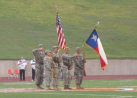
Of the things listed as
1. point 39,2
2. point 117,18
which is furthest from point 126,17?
point 39,2

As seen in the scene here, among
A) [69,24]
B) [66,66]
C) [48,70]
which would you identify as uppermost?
[69,24]

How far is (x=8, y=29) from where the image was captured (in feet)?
191

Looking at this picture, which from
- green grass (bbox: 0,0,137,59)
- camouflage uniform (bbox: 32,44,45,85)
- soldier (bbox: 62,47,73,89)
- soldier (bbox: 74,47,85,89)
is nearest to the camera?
soldier (bbox: 62,47,73,89)

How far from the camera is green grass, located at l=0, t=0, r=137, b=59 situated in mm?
54078

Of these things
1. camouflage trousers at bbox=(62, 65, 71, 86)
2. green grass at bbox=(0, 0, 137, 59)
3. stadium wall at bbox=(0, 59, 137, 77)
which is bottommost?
camouflage trousers at bbox=(62, 65, 71, 86)

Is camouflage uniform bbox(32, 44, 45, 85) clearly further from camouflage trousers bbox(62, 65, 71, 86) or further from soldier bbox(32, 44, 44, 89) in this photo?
camouflage trousers bbox(62, 65, 71, 86)

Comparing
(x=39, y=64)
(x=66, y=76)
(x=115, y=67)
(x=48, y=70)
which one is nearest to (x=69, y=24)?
(x=115, y=67)

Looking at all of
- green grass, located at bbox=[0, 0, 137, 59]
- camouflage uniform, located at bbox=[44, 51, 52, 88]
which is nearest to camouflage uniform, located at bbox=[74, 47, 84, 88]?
camouflage uniform, located at bbox=[44, 51, 52, 88]

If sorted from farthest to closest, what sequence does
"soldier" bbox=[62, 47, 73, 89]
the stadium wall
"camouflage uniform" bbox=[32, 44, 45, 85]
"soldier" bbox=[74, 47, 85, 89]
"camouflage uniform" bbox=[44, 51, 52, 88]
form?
the stadium wall < "soldier" bbox=[74, 47, 85, 89] < "camouflage uniform" bbox=[32, 44, 45, 85] < "soldier" bbox=[62, 47, 73, 89] < "camouflage uniform" bbox=[44, 51, 52, 88]

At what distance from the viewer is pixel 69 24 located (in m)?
63.2

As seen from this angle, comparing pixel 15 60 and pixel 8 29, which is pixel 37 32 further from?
pixel 15 60

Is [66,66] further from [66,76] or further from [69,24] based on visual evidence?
[69,24]

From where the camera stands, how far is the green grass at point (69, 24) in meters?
54.1

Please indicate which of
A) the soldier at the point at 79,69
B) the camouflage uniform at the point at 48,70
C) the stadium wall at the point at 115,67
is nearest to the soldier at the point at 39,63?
the camouflage uniform at the point at 48,70
